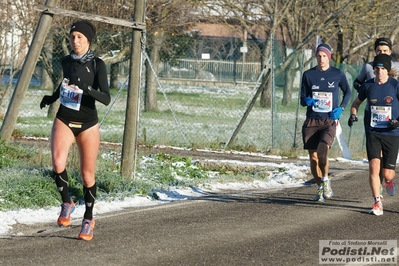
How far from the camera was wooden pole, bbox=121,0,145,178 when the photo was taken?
471 inches

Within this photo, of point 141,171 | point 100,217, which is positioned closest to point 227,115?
point 141,171

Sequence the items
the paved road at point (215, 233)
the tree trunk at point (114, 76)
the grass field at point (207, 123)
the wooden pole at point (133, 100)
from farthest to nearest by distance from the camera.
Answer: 1. the tree trunk at point (114, 76)
2. the grass field at point (207, 123)
3. the wooden pole at point (133, 100)
4. the paved road at point (215, 233)

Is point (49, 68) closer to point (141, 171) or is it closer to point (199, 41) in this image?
point (199, 41)

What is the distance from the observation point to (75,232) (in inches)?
340

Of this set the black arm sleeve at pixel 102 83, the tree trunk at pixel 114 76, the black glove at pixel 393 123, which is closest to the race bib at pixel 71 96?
the black arm sleeve at pixel 102 83

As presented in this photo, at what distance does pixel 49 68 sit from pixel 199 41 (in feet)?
14.5

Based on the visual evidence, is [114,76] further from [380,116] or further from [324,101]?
[380,116]

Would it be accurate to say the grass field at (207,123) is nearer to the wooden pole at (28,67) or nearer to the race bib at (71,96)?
the wooden pole at (28,67)

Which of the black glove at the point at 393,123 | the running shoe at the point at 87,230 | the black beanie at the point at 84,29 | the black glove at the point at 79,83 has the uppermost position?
the black beanie at the point at 84,29

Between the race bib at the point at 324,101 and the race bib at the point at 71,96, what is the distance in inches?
162

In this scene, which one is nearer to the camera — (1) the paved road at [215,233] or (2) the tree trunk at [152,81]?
(1) the paved road at [215,233]

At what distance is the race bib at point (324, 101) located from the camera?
445 inches

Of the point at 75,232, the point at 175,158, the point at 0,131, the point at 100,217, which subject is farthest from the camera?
the point at 175,158

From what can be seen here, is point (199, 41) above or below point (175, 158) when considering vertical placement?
above
